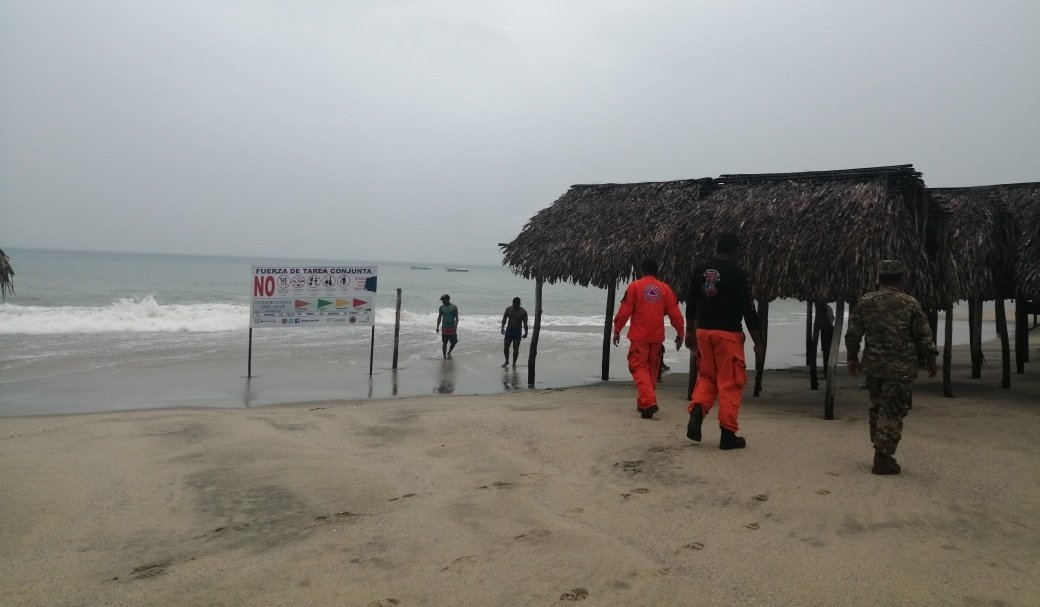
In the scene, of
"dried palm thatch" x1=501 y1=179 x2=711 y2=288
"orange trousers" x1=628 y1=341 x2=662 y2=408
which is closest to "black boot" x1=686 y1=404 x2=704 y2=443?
"orange trousers" x1=628 y1=341 x2=662 y2=408

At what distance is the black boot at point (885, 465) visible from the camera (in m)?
5.39

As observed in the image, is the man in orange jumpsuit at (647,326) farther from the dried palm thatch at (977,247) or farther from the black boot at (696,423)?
the dried palm thatch at (977,247)

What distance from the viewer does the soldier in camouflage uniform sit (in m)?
5.40

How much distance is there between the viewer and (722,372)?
6.25 metres

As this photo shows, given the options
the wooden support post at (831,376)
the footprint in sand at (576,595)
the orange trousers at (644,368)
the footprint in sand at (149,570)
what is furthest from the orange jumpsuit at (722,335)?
the footprint in sand at (149,570)

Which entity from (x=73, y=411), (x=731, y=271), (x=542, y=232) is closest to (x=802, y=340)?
(x=542, y=232)

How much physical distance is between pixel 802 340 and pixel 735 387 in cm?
1975

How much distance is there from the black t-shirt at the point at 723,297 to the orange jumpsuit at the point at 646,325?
5.08ft

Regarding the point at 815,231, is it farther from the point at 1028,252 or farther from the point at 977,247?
the point at 977,247

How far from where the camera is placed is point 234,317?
27203 mm

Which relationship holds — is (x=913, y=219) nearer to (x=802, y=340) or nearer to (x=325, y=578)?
(x=325, y=578)

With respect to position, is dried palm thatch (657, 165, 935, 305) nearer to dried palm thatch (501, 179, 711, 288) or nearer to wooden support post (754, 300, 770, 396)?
dried palm thatch (501, 179, 711, 288)

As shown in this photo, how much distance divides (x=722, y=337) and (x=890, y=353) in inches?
52.0

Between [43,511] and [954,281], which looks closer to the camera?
[43,511]
